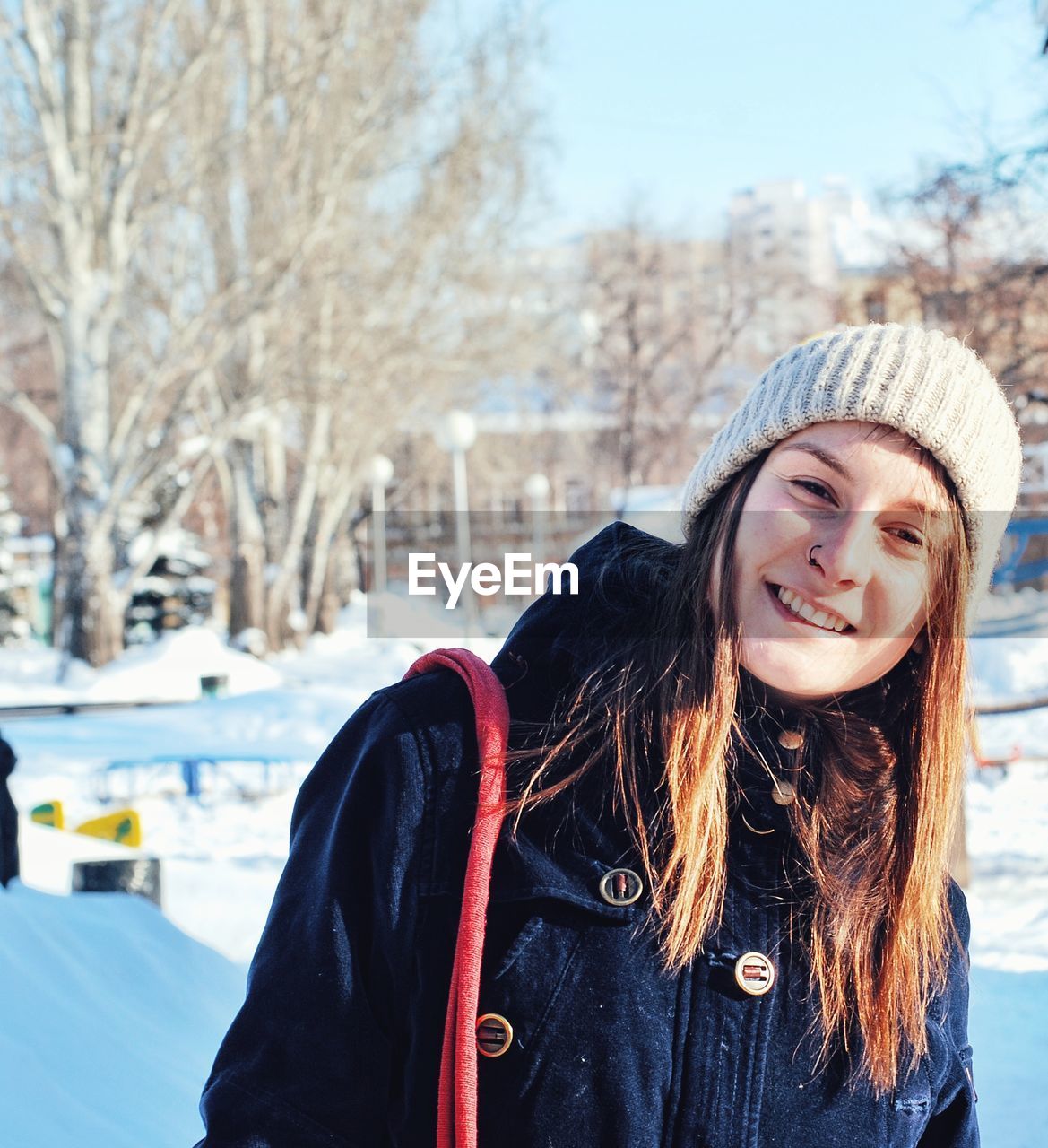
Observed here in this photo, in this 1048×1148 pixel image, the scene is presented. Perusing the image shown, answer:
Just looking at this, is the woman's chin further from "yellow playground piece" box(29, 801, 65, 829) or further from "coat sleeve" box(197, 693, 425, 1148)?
"yellow playground piece" box(29, 801, 65, 829)

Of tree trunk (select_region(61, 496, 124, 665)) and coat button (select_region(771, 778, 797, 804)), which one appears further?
tree trunk (select_region(61, 496, 124, 665))

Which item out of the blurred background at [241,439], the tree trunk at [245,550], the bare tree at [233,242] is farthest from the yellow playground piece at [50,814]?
the tree trunk at [245,550]

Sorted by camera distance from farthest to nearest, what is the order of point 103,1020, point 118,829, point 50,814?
point 50,814 → point 118,829 → point 103,1020

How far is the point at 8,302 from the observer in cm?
Result: 1842

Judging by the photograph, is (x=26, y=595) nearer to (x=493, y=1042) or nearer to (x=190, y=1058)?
(x=190, y=1058)

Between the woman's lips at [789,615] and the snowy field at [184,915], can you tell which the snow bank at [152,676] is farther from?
the woman's lips at [789,615]

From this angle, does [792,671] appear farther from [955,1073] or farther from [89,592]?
[89,592]

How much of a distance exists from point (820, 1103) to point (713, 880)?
25cm

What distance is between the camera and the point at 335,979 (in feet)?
4.06

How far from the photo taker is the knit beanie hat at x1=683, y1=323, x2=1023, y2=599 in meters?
1.37

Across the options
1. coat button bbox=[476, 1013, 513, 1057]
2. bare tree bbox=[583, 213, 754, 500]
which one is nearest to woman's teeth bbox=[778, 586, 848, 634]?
coat button bbox=[476, 1013, 513, 1057]

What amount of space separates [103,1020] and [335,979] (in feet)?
6.89

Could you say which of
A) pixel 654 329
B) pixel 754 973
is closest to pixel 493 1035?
pixel 754 973

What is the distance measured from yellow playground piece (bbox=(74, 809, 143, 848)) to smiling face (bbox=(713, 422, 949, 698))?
18.8ft
